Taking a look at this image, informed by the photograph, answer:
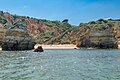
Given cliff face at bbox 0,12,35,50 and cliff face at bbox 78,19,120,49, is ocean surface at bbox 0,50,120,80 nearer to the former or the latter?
cliff face at bbox 0,12,35,50

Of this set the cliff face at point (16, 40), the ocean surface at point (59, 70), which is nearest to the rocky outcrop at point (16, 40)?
the cliff face at point (16, 40)

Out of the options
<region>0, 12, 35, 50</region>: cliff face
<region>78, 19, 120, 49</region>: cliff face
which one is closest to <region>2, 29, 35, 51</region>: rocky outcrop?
<region>0, 12, 35, 50</region>: cliff face

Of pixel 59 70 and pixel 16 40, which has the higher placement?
pixel 16 40

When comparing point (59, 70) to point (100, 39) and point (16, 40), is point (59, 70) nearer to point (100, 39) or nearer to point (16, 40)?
point (16, 40)

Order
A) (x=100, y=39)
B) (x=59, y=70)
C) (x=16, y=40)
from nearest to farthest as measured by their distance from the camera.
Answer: (x=59, y=70)
(x=16, y=40)
(x=100, y=39)

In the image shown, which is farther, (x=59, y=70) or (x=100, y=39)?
(x=100, y=39)

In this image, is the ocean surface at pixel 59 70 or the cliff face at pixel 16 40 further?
the cliff face at pixel 16 40

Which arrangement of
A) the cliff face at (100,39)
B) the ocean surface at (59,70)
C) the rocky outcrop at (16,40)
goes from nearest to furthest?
the ocean surface at (59,70) → the rocky outcrop at (16,40) → the cliff face at (100,39)

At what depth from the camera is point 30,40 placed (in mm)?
115188

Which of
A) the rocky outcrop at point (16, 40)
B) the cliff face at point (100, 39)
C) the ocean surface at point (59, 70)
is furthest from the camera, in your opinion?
the cliff face at point (100, 39)

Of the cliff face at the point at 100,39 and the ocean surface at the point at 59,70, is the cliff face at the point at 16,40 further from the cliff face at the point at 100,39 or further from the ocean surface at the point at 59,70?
the ocean surface at the point at 59,70

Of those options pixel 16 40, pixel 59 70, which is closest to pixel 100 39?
pixel 16 40

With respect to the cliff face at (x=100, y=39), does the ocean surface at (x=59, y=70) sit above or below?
below

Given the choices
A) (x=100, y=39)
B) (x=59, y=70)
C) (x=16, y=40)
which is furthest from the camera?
(x=100, y=39)
